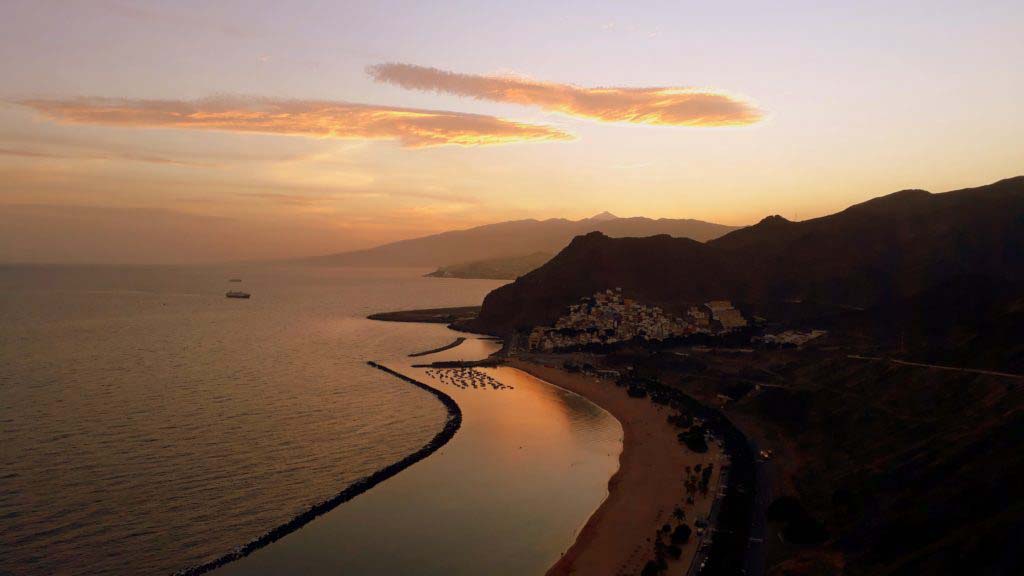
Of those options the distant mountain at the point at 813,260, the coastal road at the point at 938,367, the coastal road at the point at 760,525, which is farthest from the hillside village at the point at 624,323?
the coastal road at the point at 760,525

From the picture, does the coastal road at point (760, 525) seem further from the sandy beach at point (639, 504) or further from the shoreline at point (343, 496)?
the shoreline at point (343, 496)

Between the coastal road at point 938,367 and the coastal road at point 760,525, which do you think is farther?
the coastal road at point 938,367

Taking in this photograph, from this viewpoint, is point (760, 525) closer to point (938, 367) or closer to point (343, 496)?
point (343, 496)

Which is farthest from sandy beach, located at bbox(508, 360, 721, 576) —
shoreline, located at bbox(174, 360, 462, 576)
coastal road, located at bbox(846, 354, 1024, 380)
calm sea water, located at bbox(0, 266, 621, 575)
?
coastal road, located at bbox(846, 354, 1024, 380)

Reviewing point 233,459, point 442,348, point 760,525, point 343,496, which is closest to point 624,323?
point 442,348

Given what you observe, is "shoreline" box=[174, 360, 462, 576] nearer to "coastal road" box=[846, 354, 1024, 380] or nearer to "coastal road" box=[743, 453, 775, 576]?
"coastal road" box=[743, 453, 775, 576]

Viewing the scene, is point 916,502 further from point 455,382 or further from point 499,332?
point 499,332
